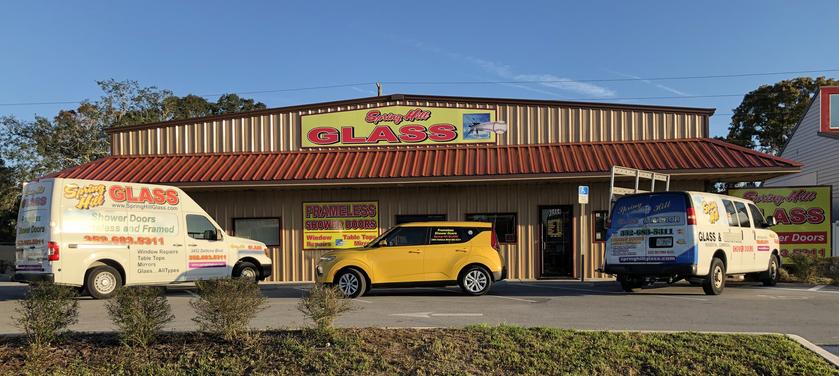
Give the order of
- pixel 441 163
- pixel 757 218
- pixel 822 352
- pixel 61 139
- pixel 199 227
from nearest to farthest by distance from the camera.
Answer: pixel 822 352 < pixel 757 218 < pixel 199 227 < pixel 441 163 < pixel 61 139

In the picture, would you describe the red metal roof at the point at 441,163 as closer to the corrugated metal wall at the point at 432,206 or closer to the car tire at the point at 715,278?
the corrugated metal wall at the point at 432,206

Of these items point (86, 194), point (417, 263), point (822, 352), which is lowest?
point (822, 352)

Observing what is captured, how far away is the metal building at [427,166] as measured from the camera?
691 inches

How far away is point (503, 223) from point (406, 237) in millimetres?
5610

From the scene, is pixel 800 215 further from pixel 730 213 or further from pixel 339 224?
pixel 339 224

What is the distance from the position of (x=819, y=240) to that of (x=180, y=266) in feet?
55.5

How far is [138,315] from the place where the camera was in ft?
21.8

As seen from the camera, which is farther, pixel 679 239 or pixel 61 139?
pixel 61 139

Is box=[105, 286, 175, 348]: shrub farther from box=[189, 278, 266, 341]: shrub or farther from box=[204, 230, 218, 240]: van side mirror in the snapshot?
box=[204, 230, 218, 240]: van side mirror

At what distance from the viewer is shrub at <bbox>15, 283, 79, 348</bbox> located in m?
6.75

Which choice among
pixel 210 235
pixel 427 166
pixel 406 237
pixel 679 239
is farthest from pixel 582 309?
pixel 210 235

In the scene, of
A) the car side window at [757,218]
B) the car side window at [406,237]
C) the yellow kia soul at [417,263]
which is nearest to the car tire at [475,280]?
the yellow kia soul at [417,263]

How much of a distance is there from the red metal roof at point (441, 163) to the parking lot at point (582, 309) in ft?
10.6

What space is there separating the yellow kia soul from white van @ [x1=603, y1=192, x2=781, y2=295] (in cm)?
259
